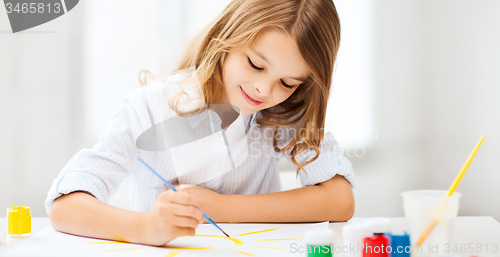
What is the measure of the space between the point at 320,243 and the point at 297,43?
1.22ft

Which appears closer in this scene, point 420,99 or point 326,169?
point 326,169

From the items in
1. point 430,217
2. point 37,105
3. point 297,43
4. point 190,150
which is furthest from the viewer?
point 37,105

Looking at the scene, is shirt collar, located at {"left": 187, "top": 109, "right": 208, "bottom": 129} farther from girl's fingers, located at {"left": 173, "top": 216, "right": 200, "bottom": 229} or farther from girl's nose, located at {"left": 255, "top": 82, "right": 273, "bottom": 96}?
girl's fingers, located at {"left": 173, "top": 216, "right": 200, "bottom": 229}

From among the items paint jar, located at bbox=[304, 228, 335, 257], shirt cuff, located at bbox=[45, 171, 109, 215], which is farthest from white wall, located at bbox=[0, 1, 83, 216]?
paint jar, located at bbox=[304, 228, 335, 257]

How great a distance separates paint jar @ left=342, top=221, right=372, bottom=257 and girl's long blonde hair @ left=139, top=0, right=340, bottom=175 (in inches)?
13.4

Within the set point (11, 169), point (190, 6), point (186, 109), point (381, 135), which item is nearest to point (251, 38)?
point (186, 109)

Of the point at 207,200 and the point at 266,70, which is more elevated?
the point at 266,70

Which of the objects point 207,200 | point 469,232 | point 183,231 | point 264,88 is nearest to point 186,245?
point 183,231

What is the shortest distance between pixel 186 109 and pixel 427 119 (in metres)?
1.01

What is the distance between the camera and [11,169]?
1.42 meters

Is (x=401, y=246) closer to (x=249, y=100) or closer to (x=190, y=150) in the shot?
(x=249, y=100)

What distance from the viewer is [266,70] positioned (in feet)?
2.33

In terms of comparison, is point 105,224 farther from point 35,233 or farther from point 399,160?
point 399,160

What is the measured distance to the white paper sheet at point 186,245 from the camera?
20.3 inches
